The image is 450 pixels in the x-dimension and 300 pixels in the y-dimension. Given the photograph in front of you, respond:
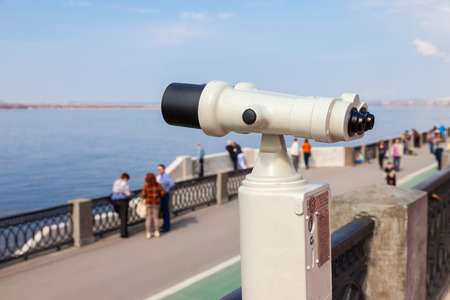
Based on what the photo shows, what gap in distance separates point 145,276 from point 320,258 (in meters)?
8.04

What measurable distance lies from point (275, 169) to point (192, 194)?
13.8 metres

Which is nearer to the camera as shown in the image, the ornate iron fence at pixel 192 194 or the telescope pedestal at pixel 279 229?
the telescope pedestal at pixel 279 229

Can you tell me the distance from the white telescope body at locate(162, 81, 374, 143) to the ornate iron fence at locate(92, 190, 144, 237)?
1094 cm

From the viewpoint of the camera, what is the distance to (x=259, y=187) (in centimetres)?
214

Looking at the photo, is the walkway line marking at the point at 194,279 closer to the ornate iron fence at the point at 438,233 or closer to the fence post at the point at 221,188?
Answer: the ornate iron fence at the point at 438,233

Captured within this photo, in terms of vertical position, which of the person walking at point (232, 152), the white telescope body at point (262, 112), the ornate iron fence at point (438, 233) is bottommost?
the person walking at point (232, 152)

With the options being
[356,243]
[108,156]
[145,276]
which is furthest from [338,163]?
[108,156]

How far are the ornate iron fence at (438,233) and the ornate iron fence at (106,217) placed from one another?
29.1 feet

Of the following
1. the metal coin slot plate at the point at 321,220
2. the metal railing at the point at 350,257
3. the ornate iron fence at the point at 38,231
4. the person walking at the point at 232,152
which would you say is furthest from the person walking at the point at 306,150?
the metal coin slot plate at the point at 321,220

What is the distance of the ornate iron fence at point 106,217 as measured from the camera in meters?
12.8

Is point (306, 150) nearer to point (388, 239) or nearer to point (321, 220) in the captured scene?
point (388, 239)

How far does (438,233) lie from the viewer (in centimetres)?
539

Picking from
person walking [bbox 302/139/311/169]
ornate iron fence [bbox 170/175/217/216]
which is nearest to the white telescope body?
ornate iron fence [bbox 170/175/217/216]

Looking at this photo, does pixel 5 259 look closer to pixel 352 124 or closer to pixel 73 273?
pixel 73 273
